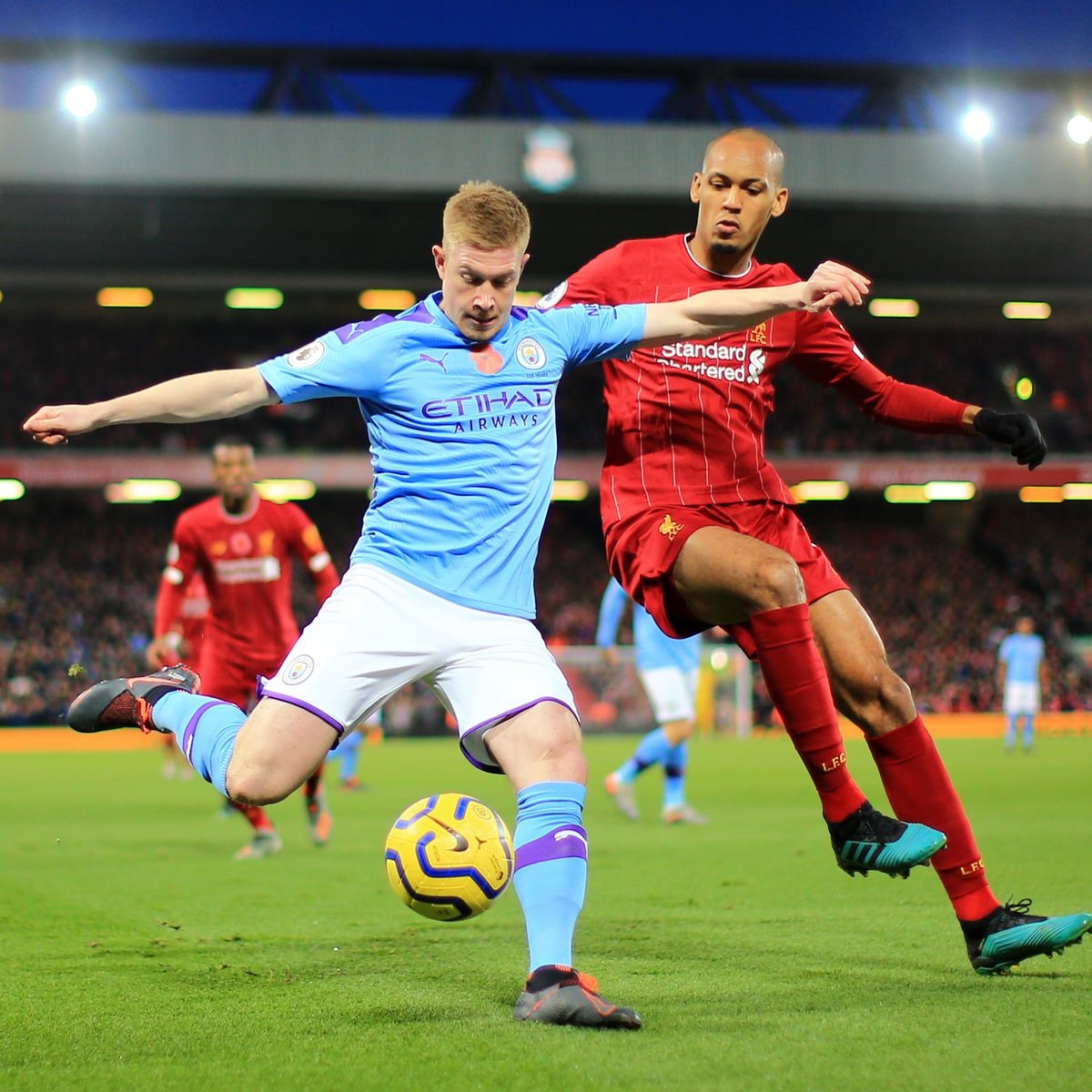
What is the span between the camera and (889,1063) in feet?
11.4

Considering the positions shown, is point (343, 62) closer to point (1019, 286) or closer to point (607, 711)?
point (607, 711)

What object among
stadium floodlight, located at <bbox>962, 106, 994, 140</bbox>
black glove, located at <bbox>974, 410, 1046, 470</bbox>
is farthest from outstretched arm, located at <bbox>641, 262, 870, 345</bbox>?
stadium floodlight, located at <bbox>962, 106, 994, 140</bbox>

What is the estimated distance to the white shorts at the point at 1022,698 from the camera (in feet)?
67.5

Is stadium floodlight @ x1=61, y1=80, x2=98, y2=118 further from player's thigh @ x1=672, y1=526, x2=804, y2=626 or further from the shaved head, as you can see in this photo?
player's thigh @ x1=672, y1=526, x2=804, y2=626

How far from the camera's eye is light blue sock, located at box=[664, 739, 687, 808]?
34.7 feet

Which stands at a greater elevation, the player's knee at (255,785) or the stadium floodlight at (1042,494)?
the stadium floodlight at (1042,494)

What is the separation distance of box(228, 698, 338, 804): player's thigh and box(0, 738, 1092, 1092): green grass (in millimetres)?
637

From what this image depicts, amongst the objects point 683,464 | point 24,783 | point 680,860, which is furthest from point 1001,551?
point 683,464

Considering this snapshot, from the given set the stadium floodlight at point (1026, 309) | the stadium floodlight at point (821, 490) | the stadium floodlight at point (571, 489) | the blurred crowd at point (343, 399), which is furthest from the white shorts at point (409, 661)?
the stadium floodlight at point (1026, 309)

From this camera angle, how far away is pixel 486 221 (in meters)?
4.18

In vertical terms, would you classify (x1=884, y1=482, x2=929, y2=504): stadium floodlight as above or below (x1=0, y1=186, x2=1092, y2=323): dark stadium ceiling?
below

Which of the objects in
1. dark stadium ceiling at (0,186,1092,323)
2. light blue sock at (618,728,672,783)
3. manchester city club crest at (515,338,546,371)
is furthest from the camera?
dark stadium ceiling at (0,186,1092,323)

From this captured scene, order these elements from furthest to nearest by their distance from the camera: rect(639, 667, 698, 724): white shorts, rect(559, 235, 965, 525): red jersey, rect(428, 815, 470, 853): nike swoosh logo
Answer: rect(639, 667, 698, 724): white shorts
rect(559, 235, 965, 525): red jersey
rect(428, 815, 470, 853): nike swoosh logo

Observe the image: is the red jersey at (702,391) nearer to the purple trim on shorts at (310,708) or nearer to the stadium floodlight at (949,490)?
the purple trim on shorts at (310,708)
